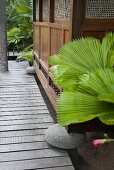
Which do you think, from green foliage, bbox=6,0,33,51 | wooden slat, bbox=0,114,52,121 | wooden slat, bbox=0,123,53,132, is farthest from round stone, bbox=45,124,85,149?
green foliage, bbox=6,0,33,51

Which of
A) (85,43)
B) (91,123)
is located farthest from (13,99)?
(85,43)

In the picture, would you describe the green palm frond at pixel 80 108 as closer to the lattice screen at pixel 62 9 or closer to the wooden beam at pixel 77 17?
the wooden beam at pixel 77 17

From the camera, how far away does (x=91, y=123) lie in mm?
3352

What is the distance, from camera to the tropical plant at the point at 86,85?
210 cm

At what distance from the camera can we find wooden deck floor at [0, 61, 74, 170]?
3.37 meters

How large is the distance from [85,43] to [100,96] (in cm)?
78

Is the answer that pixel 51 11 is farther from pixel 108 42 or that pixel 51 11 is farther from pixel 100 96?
pixel 100 96

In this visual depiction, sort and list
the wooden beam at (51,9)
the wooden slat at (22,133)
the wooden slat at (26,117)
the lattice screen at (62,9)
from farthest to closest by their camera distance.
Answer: the wooden beam at (51,9)
the wooden slat at (26,117)
the wooden slat at (22,133)
the lattice screen at (62,9)

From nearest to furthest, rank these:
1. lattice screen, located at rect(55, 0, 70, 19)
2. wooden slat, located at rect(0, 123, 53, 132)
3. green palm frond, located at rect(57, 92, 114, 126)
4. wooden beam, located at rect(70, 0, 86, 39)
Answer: green palm frond, located at rect(57, 92, 114, 126)
wooden beam, located at rect(70, 0, 86, 39)
lattice screen, located at rect(55, 0, 70, 19)
wooden slat, located at rect(0, 123, 53, 132)

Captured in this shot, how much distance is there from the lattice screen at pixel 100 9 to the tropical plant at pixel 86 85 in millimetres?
870

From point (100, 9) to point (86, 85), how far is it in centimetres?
150

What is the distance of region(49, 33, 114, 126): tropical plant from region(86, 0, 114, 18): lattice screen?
2.85 feet

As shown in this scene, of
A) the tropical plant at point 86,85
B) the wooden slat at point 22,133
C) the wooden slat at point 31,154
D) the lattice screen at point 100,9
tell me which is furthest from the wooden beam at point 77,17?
the wooden slat at point 22,133

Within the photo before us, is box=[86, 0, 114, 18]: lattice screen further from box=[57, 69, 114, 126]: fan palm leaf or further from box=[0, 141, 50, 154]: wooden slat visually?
box=[0, 141, 50, 154]: wooden slat
